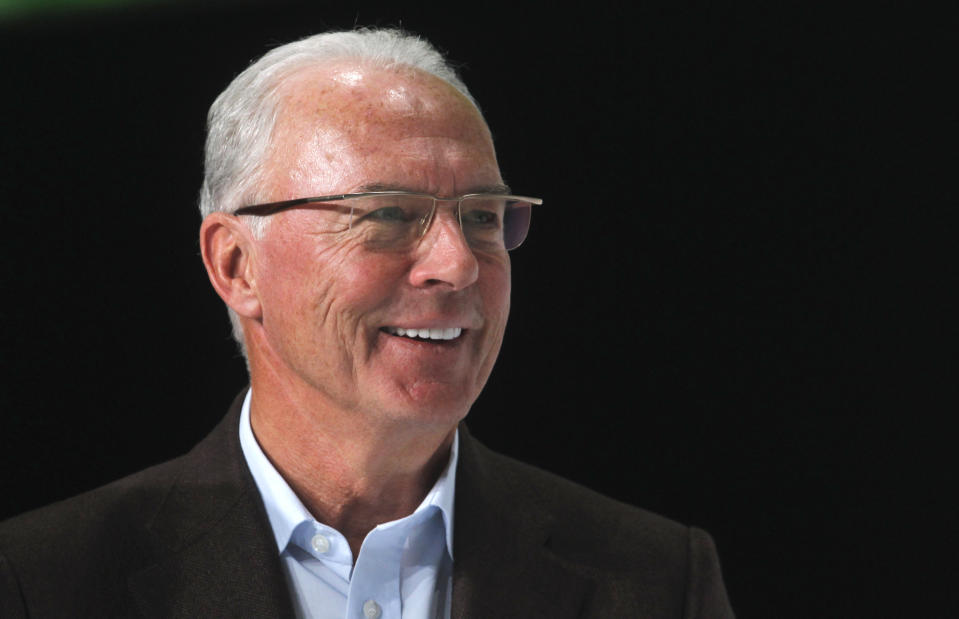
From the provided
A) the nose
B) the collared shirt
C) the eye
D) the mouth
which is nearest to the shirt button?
the collared shirt

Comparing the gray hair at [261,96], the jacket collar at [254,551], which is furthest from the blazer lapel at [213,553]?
the gray hair at [261,96]

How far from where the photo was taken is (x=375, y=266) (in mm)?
2123

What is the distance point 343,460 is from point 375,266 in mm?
424

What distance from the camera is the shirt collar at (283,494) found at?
2232mm

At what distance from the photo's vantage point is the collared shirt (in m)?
2.21

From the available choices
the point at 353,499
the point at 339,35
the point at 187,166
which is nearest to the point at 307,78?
the point at 339,35

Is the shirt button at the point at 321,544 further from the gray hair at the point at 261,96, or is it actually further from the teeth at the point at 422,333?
the gray hair at the point at 261,96

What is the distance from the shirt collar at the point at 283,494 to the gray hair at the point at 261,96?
47 cm

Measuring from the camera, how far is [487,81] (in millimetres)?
2961

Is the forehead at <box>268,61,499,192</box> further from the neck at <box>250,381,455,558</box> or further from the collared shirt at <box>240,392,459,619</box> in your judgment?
the collared shirt at <box>240,392,459,619</box>

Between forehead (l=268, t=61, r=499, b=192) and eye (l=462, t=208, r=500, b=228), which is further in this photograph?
eye (l=462, t=208, r=500, b=228)

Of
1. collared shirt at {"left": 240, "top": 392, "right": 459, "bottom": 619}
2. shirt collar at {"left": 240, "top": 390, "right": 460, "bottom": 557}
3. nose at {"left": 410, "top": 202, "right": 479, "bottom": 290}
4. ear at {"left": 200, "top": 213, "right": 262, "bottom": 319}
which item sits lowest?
collared shirt at {"left": 240, "top": 392, "right": 459, "bottom": 619}

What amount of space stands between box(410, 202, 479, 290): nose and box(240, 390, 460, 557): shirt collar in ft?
1.50

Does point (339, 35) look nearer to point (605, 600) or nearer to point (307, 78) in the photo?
point (307, 78)
